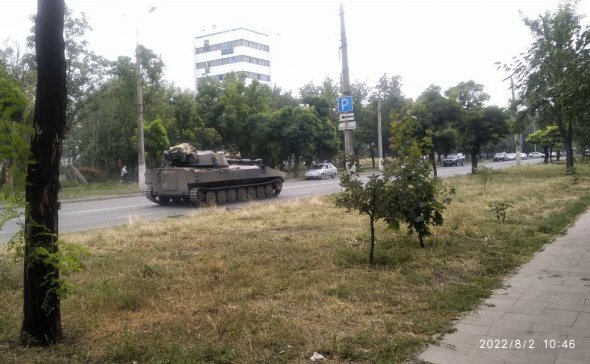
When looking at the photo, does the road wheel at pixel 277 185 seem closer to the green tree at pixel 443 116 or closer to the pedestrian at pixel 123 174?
the green tree at pixel 443 116

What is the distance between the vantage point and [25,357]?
382cm

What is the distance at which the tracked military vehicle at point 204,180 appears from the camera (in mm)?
17594

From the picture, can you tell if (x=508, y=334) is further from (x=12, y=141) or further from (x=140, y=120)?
(x=140, y=120)

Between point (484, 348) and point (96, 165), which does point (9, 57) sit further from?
point (484, 348)

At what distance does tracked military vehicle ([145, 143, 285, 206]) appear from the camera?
17.6 meters

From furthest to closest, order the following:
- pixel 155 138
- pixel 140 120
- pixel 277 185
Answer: pixel 155 138 → pixel 140 120 → pixel 277 185

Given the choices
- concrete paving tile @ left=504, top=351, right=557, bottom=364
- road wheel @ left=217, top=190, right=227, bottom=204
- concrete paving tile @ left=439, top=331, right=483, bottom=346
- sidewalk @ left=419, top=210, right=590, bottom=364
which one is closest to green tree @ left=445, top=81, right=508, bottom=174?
road wheel @ left=217, top=190, right=227, bottom=204

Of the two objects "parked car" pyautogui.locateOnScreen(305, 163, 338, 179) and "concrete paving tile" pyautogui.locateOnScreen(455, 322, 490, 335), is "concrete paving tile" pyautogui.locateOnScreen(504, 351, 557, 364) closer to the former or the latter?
"concrete paving tile" pyautogui.locateOnScreen(455, 322, 490, 335)

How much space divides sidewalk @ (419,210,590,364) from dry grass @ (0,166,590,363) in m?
0.22

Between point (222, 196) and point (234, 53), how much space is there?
64407mm

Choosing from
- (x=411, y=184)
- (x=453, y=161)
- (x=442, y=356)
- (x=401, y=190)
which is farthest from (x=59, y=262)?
(x=453, y=161)

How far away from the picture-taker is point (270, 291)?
5.61 metres

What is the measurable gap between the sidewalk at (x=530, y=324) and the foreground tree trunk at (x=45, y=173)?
2.97 meters

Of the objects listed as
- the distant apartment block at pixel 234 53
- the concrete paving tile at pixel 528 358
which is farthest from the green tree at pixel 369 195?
the distant apartment block at pixel 234 53
